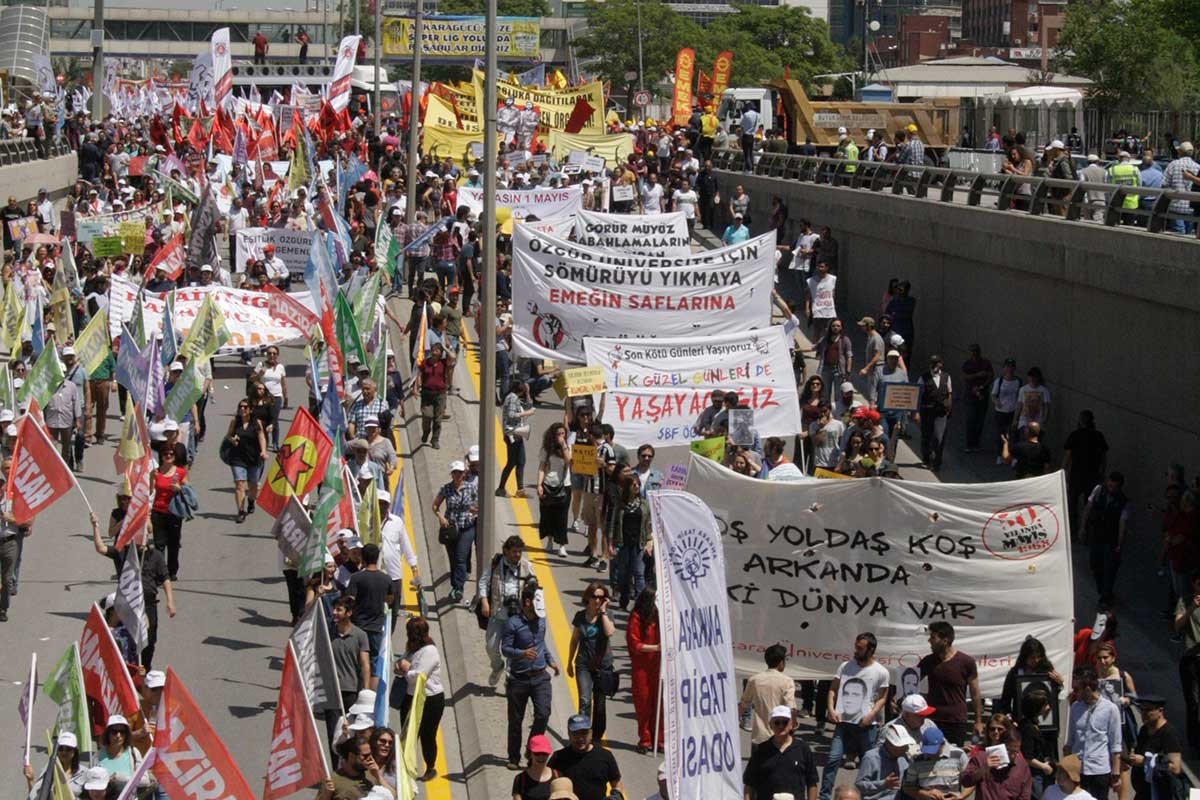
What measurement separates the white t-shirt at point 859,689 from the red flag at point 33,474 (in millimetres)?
6805

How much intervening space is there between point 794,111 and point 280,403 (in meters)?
21.2

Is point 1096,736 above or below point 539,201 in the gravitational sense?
below

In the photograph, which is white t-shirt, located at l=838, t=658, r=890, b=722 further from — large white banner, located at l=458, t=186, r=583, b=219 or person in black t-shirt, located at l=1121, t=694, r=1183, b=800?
large white banner, located at l=458, t=186, r=583, b=219

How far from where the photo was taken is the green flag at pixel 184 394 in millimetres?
20969

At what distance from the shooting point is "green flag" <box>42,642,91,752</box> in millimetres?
11516

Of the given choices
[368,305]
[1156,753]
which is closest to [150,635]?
[1156,753]

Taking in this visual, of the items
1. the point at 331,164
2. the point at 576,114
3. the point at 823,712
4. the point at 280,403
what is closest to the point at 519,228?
the point at 280,403

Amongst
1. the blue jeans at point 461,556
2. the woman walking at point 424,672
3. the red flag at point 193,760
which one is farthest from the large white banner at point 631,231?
the red flag at point 193,760

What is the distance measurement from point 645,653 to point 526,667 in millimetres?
837

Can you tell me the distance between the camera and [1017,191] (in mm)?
26453

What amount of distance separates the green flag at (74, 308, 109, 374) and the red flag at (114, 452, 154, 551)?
701 cm

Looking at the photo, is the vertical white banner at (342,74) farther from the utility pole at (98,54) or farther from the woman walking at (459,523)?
the woman walking at (459,523)

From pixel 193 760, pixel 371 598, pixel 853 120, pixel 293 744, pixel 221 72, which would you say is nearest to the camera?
pixel 193 760

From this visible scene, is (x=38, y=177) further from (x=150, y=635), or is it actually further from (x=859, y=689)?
(x=859, y=689)
